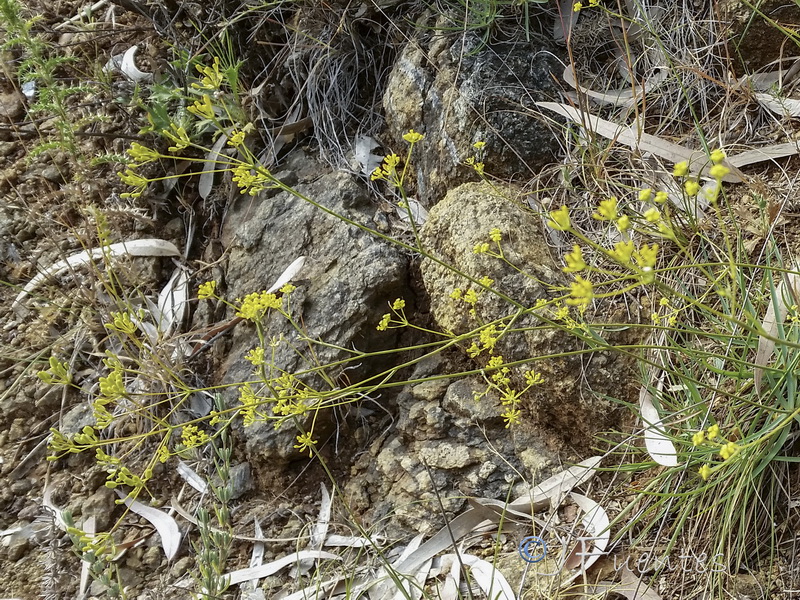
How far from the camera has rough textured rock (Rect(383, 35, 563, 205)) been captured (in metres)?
2.06

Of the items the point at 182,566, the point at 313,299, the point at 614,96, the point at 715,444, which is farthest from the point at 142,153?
the point at 614,96

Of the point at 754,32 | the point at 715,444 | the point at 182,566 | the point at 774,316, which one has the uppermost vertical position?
the point at 754,32

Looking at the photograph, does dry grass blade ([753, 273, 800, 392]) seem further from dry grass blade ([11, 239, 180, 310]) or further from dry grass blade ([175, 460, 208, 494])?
dry grass blade ([11, 239, 180, 310])

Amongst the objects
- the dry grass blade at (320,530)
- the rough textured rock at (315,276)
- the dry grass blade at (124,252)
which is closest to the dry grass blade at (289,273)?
the rough textured rock at (315,276)

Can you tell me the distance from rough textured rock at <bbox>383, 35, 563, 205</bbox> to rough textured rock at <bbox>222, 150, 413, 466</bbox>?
1.04 ft

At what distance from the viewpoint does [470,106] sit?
6.81 ft

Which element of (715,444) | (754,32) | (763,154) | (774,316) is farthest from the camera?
(754,32)

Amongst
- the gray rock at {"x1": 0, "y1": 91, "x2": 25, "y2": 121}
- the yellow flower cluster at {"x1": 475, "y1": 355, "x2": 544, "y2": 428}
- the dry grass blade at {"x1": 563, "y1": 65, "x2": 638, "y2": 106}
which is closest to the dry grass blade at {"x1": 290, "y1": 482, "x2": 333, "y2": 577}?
the yellow flower cluster at {"x1": 475, "y1": 355, "x2": 544, "y2": 428}

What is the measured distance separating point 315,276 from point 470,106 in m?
0.81

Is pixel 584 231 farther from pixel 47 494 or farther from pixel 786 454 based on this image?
pixel 47 494

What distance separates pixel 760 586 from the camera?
135 centimetres

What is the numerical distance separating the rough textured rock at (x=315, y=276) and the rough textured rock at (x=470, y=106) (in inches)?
12.5

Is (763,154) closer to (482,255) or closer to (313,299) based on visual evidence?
(482,255)

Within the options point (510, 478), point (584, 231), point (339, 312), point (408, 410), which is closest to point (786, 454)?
point (510, 478)
